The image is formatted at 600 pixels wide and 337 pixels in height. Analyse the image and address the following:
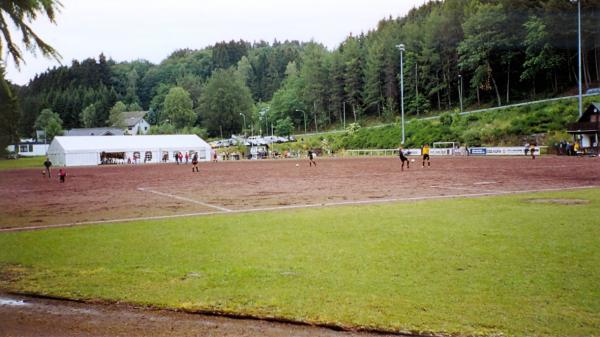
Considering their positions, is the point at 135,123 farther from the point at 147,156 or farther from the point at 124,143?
the point at 147,156

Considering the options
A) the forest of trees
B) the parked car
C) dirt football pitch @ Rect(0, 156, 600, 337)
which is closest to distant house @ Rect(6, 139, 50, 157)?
the forest of trees

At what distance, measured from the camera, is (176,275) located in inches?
302

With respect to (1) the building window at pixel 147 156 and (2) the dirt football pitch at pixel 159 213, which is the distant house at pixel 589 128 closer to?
(2) the dirt football pitch at pixel 159 213

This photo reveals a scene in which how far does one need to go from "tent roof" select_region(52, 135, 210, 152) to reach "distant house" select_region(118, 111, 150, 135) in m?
72.0

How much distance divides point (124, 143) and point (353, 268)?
254 feet

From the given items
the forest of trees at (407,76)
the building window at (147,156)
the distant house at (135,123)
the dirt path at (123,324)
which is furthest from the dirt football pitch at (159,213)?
the distant house at (135,123)

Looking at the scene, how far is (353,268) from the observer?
25.3 ft

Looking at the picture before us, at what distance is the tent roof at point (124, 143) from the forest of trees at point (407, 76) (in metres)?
8.88

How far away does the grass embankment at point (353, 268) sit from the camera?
19.1ft

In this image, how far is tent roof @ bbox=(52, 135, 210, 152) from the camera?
74438 mm

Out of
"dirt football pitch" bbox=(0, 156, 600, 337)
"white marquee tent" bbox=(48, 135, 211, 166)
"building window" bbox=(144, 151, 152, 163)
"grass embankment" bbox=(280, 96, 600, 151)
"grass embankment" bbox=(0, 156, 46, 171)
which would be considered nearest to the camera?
"dirt football pitch" bbox=(0, 156, 600, 337)

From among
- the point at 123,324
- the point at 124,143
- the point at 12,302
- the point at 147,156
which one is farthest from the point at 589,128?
the point at 124,143

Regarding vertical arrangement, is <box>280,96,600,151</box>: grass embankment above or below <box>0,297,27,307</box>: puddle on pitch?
above

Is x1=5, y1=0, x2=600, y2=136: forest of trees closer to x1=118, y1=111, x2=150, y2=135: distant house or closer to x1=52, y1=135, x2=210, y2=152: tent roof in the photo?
x1=118, y1=111, x2=150, y2=135: distant house
